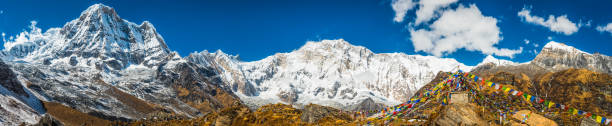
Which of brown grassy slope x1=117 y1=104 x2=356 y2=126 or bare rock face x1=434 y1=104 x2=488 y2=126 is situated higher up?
bare rock face x1=434 y1=104 x2=488 y2=126

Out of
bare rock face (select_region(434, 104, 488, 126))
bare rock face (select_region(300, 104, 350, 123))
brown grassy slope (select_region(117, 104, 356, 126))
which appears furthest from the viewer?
bare rock face (select_region(300, 104, 350, 123))

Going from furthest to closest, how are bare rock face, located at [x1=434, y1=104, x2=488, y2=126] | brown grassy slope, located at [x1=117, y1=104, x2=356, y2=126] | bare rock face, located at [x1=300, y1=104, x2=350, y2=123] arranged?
bare rock face, located at [x1=300, y1=104, x2=350, y2=123]
brown grassy slope, located at [x1=117, y1=104, x2=356, y2=126]
bare rock face, located at [x1=434, y1=104, x2=488, y2=126]

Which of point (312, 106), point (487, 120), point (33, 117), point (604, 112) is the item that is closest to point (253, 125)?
point (312, 106)

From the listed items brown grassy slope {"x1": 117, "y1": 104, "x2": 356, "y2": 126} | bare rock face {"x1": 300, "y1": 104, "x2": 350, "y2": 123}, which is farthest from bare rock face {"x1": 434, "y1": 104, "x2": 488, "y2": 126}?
bare rock face {"x1": 300, "y1": 104, "x2": 350, "y2": 123}

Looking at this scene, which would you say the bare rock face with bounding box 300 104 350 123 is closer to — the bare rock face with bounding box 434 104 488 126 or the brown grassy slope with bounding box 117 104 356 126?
the brown grassy slope with bounding box 117 104 356 126

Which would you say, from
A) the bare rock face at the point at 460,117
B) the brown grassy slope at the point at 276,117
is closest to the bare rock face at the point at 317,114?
the brown grassy slope at the point at 276,117

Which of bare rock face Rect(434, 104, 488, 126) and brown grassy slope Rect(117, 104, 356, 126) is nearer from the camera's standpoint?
bare rock face Rect(434, 104, 488, 126)

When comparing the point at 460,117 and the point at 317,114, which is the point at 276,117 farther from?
the point at 460,117

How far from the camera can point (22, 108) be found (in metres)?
180

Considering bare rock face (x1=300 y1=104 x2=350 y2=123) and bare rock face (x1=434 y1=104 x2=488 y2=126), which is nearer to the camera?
bare rock face (x1=434 y1=104 x2=488 y2=126)

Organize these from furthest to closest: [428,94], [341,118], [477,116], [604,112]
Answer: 1. [604,112]
2. [341,118]
3. [428,94]
4. [477,116]

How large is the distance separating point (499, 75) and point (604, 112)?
50.8m

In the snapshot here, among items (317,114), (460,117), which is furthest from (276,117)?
(460,117)

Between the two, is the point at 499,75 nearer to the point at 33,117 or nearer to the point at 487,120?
the point at 487,120
